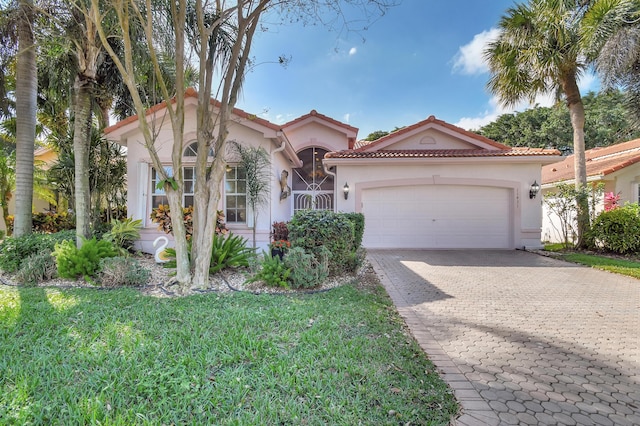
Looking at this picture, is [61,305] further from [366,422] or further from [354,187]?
[354,187]

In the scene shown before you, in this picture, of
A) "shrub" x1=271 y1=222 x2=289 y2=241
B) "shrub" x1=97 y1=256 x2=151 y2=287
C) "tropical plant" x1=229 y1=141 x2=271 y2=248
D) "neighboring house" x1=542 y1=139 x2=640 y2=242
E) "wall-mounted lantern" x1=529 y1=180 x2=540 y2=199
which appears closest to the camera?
"shrub" x1=97 y1=256 x2=151 y2=287

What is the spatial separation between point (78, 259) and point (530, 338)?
8678 millimetres

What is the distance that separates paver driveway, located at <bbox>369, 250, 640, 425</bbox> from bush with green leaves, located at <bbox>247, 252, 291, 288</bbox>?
2301 millimetres

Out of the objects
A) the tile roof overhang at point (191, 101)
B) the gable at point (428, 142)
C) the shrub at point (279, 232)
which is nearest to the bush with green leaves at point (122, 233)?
the tile roof overhang at point (191, 101)

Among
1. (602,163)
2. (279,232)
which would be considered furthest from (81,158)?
(602,163)

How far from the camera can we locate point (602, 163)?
51.8 ft

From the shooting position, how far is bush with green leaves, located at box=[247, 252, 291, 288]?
6.11m

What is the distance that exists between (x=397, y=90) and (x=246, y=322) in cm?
1556

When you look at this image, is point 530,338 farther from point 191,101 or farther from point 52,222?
point 52,222

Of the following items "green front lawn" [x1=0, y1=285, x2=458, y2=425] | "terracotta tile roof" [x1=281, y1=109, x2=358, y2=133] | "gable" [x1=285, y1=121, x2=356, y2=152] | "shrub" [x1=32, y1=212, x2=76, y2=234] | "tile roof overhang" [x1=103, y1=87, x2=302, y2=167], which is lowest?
"green front lawn" [x1=0, y1=285, x2=458, y2=425]

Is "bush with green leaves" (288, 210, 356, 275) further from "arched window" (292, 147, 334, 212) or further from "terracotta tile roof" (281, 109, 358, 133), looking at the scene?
"terracotta tile roof" (281, 109, 358, 133)

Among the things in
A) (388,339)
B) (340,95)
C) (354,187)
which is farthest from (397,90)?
(388,339)

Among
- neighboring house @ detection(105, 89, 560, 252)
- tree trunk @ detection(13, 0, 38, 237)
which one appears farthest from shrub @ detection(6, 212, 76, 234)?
neighboring house @ detection(105, 89, 560, 252)

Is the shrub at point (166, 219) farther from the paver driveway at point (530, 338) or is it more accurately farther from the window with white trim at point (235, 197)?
the paver driveway at point (530, 338)
